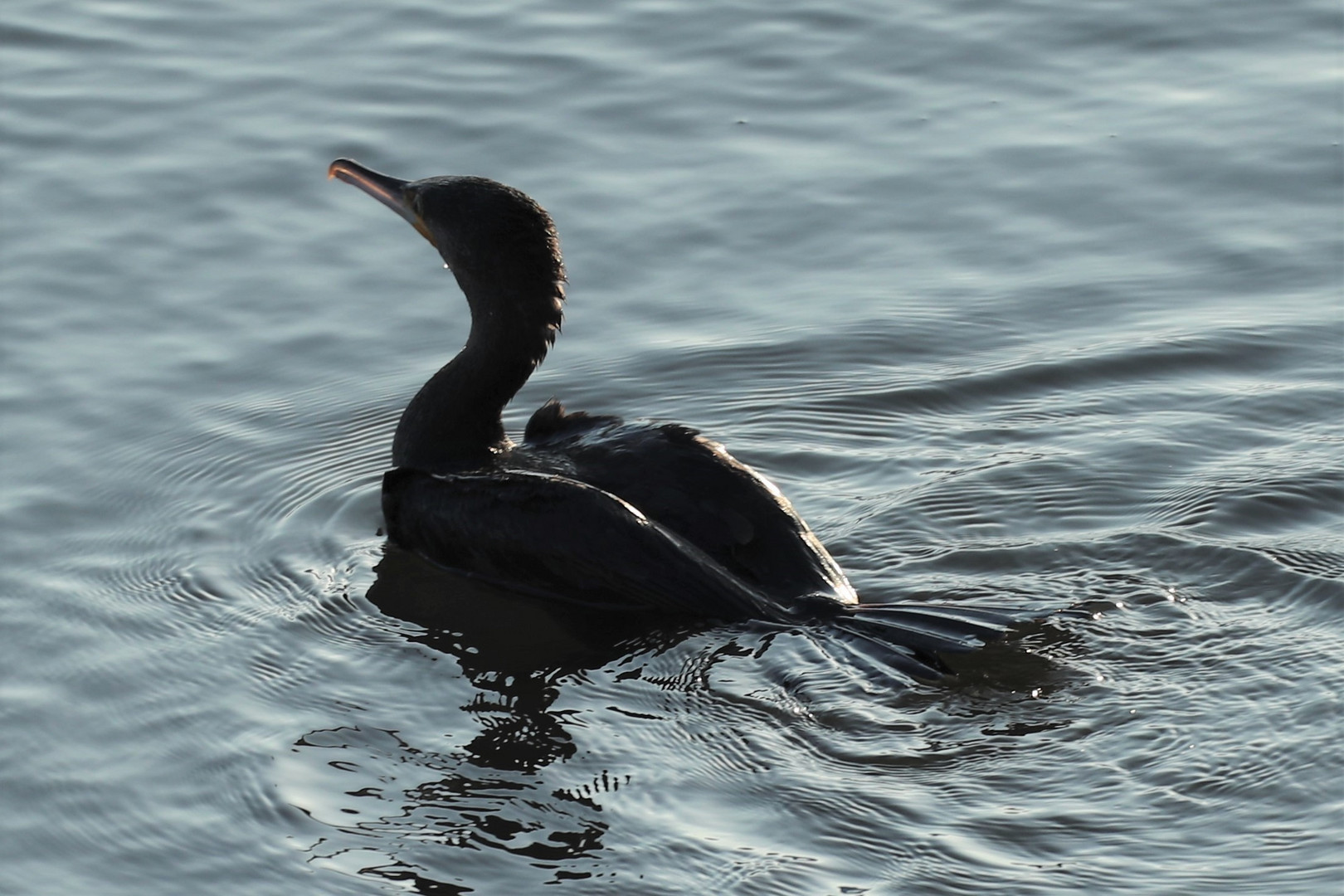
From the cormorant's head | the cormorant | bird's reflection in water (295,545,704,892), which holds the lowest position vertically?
bird's reflection in water (295,545,704,892)

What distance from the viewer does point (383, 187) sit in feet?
26.9

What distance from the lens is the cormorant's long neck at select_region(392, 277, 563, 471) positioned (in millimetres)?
7816

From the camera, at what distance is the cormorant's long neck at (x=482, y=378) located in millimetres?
7816

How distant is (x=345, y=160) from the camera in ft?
27.3

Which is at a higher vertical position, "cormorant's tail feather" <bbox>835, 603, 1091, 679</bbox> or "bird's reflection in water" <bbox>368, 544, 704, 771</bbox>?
"cormorant's tail feather" <bbox>835, 603, 1091, 679</bbox>

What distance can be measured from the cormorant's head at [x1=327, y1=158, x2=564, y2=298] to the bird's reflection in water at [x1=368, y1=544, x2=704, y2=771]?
44.2 inches

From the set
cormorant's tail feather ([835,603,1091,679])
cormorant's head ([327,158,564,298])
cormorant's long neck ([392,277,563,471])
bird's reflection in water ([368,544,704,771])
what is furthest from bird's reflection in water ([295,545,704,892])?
cormorant's head ([327,158,564,298])

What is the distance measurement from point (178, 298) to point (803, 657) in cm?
429

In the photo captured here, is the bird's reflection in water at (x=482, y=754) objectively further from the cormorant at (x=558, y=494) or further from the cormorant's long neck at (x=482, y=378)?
the cormorant's long neck at (x=482, y=378)

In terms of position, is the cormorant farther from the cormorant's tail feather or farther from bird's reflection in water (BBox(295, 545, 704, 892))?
bird's reflection in water (BBox(295, 545, 704, 892))

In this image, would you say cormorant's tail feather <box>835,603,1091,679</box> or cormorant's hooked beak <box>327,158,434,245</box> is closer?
cormorant's tail feather <box>835,603,1091,679</box>

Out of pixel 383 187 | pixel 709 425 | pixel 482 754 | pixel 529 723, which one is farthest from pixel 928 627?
pixel 383 187

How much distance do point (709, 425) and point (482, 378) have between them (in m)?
1.18

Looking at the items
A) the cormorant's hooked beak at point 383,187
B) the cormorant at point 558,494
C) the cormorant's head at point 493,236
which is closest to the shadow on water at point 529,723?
the cormorant at point 558,494
